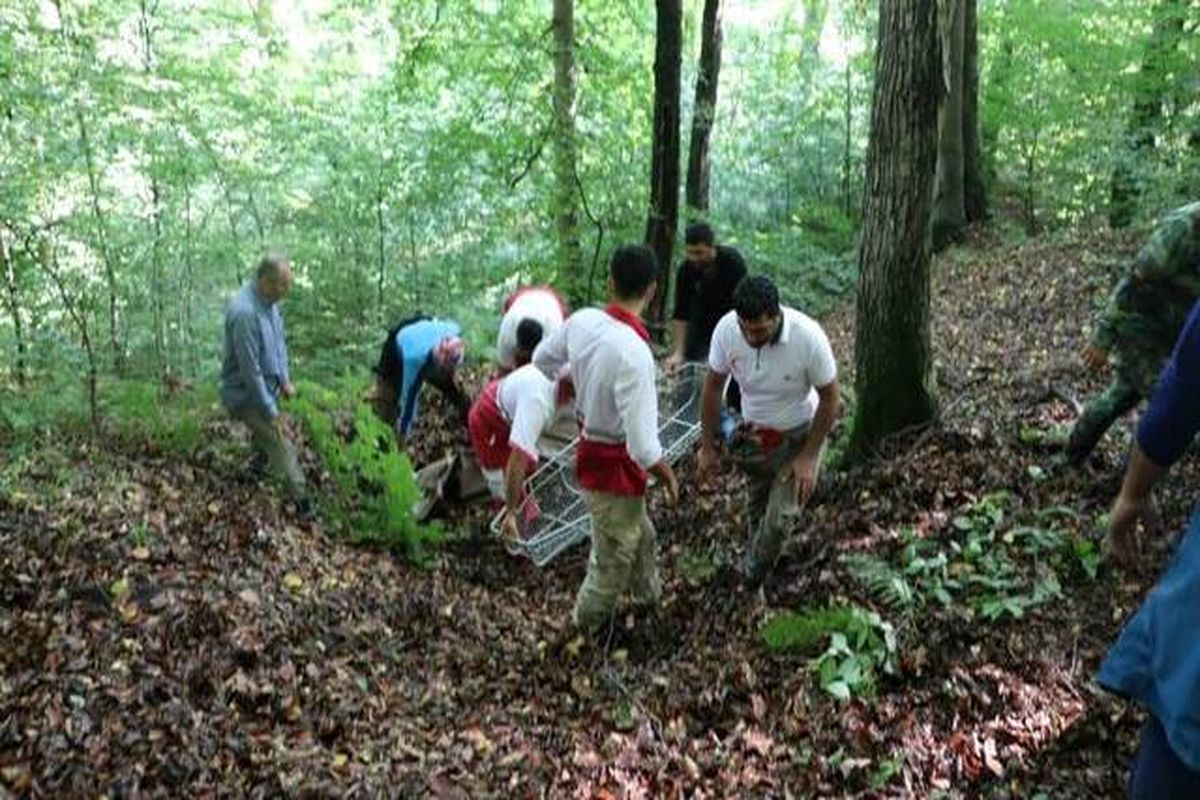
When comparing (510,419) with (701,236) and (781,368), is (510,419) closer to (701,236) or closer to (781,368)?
(701,236)

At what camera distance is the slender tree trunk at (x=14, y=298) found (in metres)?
8.80

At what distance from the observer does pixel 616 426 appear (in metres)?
5.29

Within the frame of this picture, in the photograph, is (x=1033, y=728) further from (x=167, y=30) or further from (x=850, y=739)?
(x=167, y=30)

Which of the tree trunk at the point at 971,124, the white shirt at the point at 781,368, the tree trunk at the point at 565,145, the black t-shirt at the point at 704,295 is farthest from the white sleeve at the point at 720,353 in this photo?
the tree trunk at the point at 971,124

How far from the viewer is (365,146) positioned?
44.2 ft

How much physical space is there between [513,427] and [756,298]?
1983 millimetres

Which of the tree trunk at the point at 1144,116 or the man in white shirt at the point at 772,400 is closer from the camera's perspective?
the man in white shirt at the point at 772,400

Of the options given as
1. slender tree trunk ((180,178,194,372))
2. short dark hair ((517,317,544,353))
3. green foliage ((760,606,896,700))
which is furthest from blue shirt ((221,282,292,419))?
green foliage ((760,606,896,700))

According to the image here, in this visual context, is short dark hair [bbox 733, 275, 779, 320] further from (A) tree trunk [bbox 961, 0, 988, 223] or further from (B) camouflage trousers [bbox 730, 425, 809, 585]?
(A) tree trunk [bbox 961, 0, 988, 223]

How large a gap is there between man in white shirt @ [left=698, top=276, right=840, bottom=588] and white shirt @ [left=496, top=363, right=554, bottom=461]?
1111 millimetres

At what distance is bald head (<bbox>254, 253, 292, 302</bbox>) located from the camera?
24.3ft

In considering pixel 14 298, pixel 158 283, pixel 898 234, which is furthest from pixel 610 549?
pixel 158 283

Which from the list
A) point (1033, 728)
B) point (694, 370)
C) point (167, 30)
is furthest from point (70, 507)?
point (167, 30)

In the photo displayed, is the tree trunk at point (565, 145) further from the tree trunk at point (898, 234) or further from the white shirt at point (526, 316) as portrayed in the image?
the tree trunk at point (898, 234)
